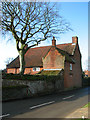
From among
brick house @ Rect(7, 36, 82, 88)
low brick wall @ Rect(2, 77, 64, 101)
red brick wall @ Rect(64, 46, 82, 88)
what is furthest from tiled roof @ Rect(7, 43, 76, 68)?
low brick wall @ Rect(2, 77, 64, 101)

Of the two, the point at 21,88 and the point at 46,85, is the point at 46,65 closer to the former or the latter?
the point at 46,85

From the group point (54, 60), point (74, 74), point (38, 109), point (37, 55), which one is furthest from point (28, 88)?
point (37, 55)

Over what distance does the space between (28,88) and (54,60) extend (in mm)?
14636

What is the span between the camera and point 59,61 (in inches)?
1216

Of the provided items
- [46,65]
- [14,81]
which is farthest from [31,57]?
[14,81]

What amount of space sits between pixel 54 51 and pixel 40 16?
10719 mm

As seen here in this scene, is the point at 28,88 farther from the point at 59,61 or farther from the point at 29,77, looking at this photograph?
the point at 59,61

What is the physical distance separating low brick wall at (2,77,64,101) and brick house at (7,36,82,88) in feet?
16.6

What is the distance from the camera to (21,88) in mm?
17078

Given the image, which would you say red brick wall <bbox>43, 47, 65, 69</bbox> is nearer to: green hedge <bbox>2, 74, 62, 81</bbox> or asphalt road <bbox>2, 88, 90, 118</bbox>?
green hedge <bbox>2, 74, 62, 81</bbox>

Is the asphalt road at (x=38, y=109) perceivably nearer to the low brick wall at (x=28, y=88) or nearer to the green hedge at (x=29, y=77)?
the low brick wall at (x=28, y=88)

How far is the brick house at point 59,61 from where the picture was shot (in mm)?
31172

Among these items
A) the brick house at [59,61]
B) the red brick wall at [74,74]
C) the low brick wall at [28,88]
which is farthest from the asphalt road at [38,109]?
the brick house at [59,61]

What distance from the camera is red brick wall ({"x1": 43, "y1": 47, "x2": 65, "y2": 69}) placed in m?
30.7
